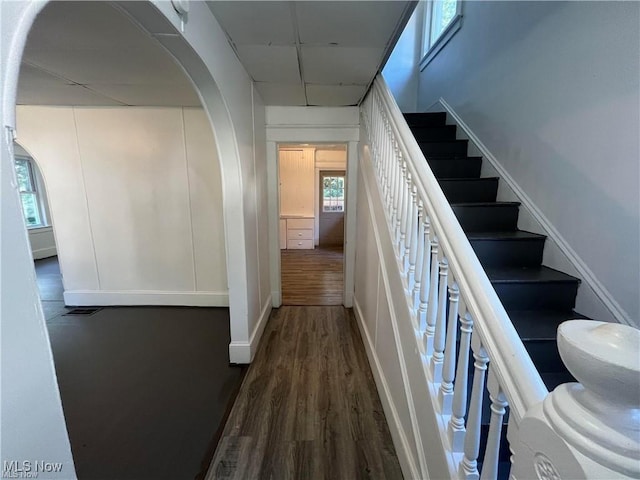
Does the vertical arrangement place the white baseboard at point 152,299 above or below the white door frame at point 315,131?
below

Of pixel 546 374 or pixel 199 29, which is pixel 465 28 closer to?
pixel 199 29

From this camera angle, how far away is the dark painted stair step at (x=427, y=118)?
115 inches

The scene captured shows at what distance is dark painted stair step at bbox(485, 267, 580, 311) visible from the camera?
146cm

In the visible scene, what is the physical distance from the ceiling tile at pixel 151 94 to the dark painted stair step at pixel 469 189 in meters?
2.29

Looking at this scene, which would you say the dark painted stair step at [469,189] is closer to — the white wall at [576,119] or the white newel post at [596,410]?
the white wall at [576,119]

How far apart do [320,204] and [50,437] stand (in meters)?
6.43

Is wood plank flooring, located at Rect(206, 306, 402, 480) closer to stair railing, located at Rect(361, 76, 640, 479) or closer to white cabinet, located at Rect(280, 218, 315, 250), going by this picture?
stair railing, located at Rect(361, 76, 640, 479)

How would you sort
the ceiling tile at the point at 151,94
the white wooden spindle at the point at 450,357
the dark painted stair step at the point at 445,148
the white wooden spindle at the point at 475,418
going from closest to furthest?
the white wooden spindle at the point at 475,418
the white wooden spindle at the point at 450,357
the ceiling tile at the point at 151,94
the dark painted stair step at the point at 445,148

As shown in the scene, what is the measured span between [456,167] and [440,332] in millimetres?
1743

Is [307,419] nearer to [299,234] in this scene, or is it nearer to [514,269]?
[514,269]

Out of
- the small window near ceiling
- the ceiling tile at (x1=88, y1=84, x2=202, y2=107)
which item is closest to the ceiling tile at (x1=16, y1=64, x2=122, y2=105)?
the ceiling tile at (x1=88, y1=84, x2=202, y2=107)

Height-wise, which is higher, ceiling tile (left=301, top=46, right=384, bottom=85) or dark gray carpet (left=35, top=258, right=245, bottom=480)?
ceiling tile (left=301, top=46, right=384, bottom=85)

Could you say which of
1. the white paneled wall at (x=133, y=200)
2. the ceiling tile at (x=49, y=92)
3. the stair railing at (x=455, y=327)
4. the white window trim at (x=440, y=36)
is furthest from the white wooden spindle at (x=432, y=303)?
the white window trim at (x=440, y=36)

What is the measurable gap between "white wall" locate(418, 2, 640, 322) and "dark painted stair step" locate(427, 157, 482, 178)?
18 cm
